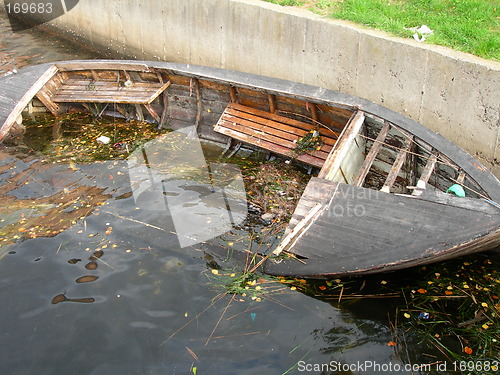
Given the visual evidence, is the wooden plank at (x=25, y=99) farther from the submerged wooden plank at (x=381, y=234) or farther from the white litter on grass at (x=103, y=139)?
the submerged wooden plank at (x=381, y=234)

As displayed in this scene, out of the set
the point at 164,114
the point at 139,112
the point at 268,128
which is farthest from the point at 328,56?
the point at 139,112

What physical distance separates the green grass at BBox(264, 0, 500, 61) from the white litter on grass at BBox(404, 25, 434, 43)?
10cm

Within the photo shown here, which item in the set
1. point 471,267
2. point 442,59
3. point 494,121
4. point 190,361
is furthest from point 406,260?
point 442,59

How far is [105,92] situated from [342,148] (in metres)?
5.35

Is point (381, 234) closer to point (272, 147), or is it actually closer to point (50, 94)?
point (272, 147)

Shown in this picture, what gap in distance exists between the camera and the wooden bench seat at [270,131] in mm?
7682

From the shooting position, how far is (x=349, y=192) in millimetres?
5699

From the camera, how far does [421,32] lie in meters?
8.08

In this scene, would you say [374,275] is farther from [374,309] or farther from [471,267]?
[471,267]

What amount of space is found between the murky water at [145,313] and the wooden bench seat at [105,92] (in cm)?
282

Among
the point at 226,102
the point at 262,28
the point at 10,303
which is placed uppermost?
the point at 262,28

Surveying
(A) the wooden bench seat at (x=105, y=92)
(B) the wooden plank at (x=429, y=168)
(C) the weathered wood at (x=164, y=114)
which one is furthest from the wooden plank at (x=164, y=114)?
(B) the wooden plank at (x=429, y=168)

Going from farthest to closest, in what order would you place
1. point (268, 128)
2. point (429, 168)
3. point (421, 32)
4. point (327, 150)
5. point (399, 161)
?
1. point (268, 128)
2. point (421, 32)
3. point (327, 150)
4. point (399, 161)
5. point (429, 168)

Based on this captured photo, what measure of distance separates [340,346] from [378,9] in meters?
6.77
